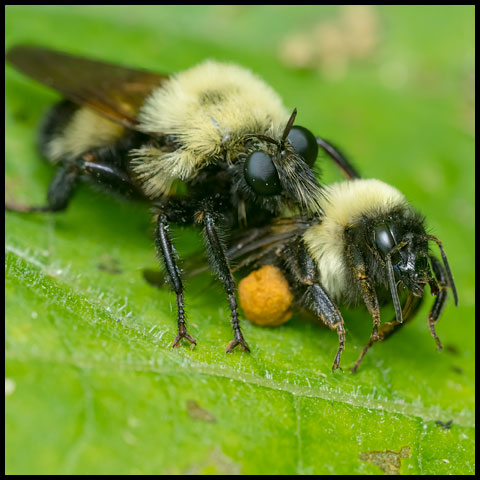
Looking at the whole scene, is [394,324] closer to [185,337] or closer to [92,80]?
[185,337]

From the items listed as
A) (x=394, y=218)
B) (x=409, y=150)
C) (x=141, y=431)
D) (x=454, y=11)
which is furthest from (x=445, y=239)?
(x=141, y=431)

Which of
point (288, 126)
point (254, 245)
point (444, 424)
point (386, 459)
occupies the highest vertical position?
point (288, 126)

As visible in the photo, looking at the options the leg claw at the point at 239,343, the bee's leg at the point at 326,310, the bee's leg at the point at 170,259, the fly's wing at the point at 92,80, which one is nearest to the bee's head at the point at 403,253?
the bee's leg at the point at 326,310

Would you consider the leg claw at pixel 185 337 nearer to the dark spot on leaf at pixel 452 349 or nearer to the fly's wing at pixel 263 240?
the fly's wing at pixel 263 240

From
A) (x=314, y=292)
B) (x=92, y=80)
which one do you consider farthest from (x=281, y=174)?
(x=92, y=80)

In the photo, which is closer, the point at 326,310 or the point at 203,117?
the point at 326,310

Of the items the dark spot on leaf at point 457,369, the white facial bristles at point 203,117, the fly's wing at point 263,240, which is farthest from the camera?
the dark spot on leaf at point 457,369

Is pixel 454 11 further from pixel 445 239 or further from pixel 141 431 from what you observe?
pixel 141 431

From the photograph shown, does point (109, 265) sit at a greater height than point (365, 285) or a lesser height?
lesser
